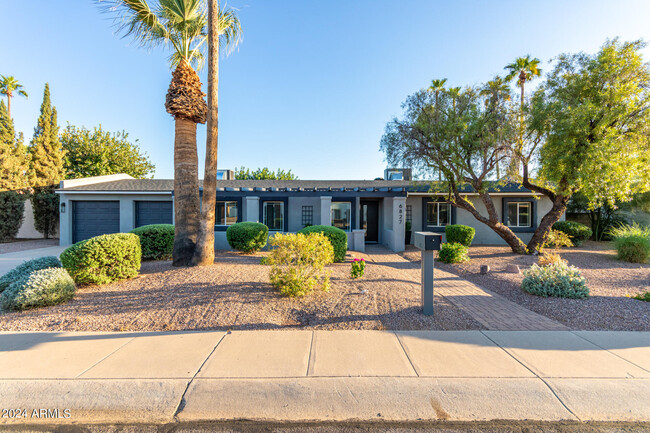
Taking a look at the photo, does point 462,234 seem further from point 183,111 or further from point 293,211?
point 183,111

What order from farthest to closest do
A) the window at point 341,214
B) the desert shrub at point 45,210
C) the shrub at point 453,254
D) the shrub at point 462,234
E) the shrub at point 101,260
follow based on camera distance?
the desert shrub at point 45,210, the window at point 341,214, the shrub at point 462,234, the shrub at point 453,254, the shrub at point 101,260

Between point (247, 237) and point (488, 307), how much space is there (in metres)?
8.06

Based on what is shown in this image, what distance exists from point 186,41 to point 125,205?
11007mm

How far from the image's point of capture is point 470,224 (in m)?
15.8

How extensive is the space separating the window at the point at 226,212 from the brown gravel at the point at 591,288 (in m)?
8.87

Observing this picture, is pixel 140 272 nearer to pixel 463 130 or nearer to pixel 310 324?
pixel 310 324

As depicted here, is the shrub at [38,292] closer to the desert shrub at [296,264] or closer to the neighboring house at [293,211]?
the desert shrub at [296,264]

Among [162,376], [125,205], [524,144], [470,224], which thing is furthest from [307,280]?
[125,205]

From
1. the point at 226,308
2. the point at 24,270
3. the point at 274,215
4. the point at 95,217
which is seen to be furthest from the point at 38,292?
the point at 95,217

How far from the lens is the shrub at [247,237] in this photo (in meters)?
10.9

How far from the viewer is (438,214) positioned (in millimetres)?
16062

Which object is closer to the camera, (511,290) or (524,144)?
(511,290)

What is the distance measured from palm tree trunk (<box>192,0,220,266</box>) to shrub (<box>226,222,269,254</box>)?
10.3 ft

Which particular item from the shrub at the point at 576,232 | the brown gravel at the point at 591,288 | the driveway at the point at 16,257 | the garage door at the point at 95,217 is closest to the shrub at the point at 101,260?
the driveway at the point at 16,257
